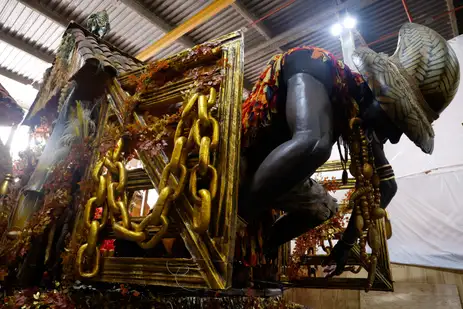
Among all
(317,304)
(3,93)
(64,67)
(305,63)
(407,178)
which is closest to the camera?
(305,63)

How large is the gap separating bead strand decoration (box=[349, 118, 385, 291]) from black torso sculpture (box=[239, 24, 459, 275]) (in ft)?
0.29

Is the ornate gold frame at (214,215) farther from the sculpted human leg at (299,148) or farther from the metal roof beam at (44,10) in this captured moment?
the metal roof beam at (44,10)

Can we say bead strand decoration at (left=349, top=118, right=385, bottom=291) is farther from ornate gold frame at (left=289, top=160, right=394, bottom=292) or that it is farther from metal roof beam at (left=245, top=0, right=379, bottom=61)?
metal roof beam at (left=245, top=0, right=379, bottom=61)

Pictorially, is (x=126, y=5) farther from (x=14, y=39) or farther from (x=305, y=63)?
(x=305, y=63)

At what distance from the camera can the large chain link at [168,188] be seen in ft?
3.67

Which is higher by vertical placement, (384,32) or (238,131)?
(384,32)

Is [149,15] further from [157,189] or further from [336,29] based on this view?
[157,189]

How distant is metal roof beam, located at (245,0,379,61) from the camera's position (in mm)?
3734

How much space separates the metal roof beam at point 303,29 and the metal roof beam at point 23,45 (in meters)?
3.28

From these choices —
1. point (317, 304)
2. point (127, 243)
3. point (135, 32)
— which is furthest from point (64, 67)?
point (317, 304)

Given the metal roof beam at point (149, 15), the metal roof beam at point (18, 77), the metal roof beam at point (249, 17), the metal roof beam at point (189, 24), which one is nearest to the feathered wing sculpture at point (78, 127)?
the metal roof beam at point (189, 24)

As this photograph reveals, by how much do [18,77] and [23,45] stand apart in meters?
1.07

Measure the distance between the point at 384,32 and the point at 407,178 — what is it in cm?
220

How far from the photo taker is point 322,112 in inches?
53.8
